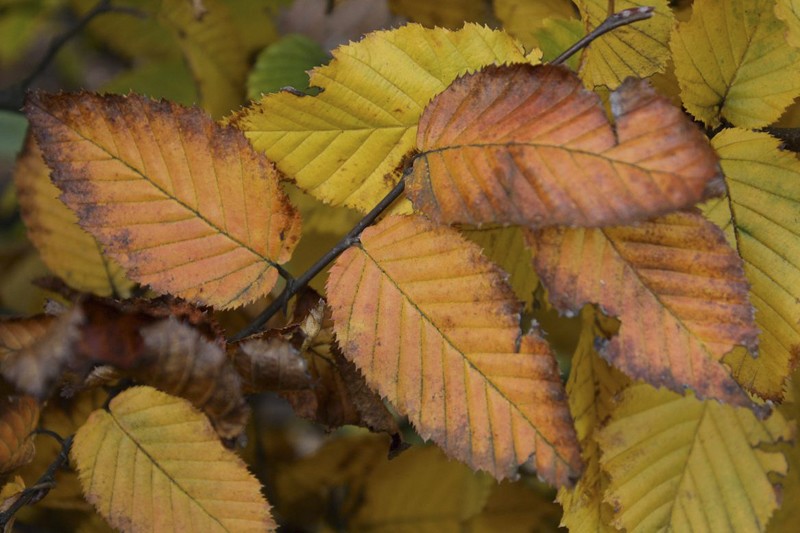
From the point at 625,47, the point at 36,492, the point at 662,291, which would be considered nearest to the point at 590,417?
the point at 662,291

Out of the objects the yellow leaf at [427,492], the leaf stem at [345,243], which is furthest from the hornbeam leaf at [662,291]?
the yellow leaf at [427,492]

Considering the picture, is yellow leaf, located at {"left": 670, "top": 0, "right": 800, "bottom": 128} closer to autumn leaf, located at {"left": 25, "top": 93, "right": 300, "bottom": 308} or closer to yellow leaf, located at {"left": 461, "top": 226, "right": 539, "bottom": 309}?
yellow leaf, located at {"left": 461, "top": 226, "right": 539, "bottom": 309}

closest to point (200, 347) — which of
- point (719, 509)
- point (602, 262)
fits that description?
point (602, 262)

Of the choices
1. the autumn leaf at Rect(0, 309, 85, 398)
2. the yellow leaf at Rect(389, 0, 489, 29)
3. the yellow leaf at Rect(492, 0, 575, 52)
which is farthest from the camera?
the yellow leaf at Rect(389, 0, 489, 29)

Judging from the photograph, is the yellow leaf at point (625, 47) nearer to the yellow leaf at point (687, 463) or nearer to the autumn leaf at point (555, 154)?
the autumn leaf at point (555, 154)

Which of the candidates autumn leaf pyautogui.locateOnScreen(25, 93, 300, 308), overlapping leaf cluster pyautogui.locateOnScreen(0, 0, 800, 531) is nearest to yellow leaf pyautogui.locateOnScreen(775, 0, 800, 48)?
overlapping leaf cluster pyautogui.locateOnScreen(0, 0, 800, 531)

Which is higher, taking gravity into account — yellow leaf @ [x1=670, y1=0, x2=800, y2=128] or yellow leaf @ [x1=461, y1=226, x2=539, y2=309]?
yellow leaf @ [x1=670, y1=0, x2=800, y2=128]
